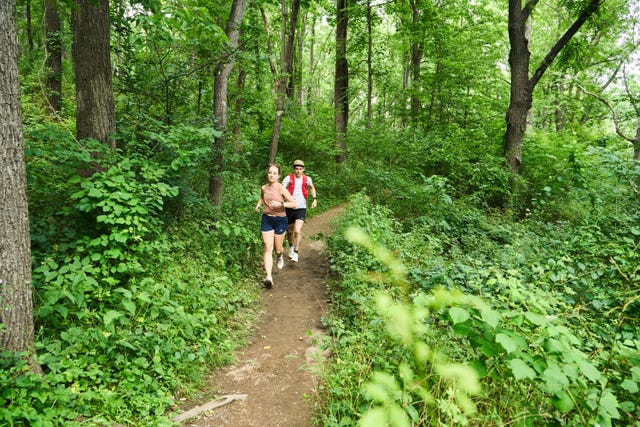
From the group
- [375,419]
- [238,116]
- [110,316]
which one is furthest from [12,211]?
[238,116]

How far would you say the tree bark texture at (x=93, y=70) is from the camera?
5156 millimetres

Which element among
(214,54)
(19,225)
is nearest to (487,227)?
(214,54)

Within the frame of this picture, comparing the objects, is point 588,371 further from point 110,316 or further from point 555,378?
point 110,316

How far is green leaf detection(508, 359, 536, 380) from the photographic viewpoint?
Answer: 2.19 meters

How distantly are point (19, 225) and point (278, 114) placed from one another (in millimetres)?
8550

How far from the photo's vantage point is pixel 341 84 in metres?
15.8

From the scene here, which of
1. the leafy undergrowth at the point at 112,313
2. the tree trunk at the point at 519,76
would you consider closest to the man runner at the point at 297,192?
the leafy undergrowth at the point at 112,313

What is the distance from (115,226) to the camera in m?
4.76

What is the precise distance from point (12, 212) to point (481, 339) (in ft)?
13.8

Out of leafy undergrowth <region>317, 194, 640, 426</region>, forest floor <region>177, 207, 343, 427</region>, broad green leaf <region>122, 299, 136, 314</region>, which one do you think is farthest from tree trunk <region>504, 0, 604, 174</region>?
broad green leaf <region>122, 299, 136, 314</region>

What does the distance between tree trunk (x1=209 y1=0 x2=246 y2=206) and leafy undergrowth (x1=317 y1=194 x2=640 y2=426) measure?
3.24 m

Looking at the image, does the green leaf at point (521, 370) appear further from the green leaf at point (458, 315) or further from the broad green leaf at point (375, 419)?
the broad green leaf at point (375, 419)

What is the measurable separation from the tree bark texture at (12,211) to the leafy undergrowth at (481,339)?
3.09m

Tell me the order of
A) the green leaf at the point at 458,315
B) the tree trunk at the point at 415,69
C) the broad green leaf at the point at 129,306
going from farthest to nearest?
1. the tree trunk at the point at 415,69
2. the broad green leaf at the point at 129,306
3. the green leaf at the point at 458,315
